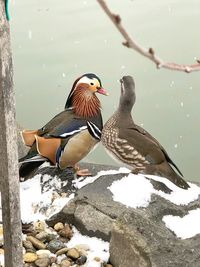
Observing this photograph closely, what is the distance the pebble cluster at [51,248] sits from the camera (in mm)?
2234

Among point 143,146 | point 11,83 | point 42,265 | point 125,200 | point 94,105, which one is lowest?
point 42,265

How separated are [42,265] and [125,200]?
51 centimetres

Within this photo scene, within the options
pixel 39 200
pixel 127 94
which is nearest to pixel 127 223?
pixel 39 200

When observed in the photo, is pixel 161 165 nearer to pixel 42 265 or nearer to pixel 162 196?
pixel 162 196

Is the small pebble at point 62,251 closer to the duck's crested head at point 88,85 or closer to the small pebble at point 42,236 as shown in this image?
the small pebble at point 42,236

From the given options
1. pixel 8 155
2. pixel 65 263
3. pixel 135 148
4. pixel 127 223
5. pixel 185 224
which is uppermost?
pixel 8 155

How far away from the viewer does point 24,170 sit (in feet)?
9.05

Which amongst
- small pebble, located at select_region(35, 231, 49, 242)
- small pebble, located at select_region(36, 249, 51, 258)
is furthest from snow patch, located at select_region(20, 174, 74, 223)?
small pebble, located at select_region(36, 249, 51, 258)

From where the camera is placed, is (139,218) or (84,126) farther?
(84,126)

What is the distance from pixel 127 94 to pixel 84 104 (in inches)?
9.8

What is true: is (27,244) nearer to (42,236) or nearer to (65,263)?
(42,236)

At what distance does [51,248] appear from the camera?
2334mm

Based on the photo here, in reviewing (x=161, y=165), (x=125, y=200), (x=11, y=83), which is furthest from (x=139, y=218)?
(x=11, y=83)

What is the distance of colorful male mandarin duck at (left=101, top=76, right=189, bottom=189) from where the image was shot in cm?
257
